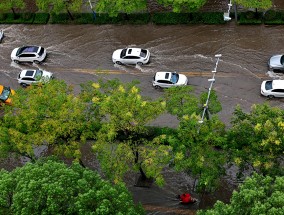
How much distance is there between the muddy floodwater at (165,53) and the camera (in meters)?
39.8

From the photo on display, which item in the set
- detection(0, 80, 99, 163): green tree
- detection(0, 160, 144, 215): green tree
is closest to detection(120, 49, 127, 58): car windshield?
detection(0, 80, 99, 163): green tree

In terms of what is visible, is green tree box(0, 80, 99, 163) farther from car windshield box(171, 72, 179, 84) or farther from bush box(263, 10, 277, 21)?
bush box(263, 10, 277, 21)

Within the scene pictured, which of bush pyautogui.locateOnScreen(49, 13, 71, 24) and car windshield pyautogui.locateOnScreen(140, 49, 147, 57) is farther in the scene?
bush pyautogui.locateOnScreen(49, 13, 71, 24)

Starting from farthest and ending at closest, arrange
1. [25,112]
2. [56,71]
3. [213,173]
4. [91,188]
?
[56,71] < [25,112] < [213,173] < [91,188]

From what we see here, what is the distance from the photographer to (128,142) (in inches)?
1184

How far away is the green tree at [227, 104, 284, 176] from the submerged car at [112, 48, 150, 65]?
47.4 ft

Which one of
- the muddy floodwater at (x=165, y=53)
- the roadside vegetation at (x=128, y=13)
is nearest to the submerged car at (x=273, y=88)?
the muddy floodwater at (x=165, y=53)

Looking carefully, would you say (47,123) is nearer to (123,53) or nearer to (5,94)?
(5,94)

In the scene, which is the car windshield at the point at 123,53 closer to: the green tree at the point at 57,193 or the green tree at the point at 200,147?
the green tree at the point at 200,147

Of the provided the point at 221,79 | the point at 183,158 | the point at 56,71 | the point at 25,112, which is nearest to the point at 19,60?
the point at 56,71

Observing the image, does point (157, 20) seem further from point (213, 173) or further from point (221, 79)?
point (213, 173)

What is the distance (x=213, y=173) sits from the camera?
29047 millimetres

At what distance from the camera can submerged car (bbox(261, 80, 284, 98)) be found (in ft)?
122

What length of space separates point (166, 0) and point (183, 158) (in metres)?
18.5
